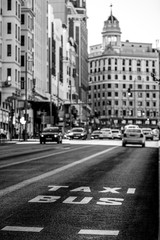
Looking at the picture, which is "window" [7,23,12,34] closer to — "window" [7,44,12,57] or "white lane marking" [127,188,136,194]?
→ "window" [7,44,12,57]

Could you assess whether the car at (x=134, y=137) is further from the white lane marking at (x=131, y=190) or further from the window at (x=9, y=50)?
the white lane marking at (x=131, y=190)

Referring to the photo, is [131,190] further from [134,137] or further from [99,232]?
[134,137]

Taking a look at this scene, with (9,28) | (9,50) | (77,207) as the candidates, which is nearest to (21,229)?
(77,207)

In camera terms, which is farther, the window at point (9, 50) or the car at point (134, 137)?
the window at point (9, 50)

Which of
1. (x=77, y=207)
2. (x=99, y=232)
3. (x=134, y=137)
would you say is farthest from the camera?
(x=134, y=137)

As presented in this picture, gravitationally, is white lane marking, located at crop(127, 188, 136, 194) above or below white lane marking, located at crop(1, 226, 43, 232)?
above

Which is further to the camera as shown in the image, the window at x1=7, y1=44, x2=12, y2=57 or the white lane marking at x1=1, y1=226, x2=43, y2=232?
the window at x1=7, y1=44, x2=12, y2=57

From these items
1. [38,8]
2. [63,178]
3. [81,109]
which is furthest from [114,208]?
[81,109]

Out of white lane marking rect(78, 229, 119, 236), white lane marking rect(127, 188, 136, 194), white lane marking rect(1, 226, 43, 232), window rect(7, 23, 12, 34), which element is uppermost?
window rect(7, 23, 12, 34)

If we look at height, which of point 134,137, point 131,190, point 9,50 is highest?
point 9,50

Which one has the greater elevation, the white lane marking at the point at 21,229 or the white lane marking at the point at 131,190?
the white lane marking at the point at 131,190

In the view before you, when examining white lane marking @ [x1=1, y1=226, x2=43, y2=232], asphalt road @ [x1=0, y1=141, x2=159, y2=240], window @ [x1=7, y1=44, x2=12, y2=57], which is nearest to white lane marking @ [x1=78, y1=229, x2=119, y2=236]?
asphalt road @ [x1=0, y1=141, x2=159, y2=240]

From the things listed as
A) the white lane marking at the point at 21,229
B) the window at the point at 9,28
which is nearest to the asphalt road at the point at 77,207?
the white lane marking at the point at 21,229

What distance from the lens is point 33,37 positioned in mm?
105375
